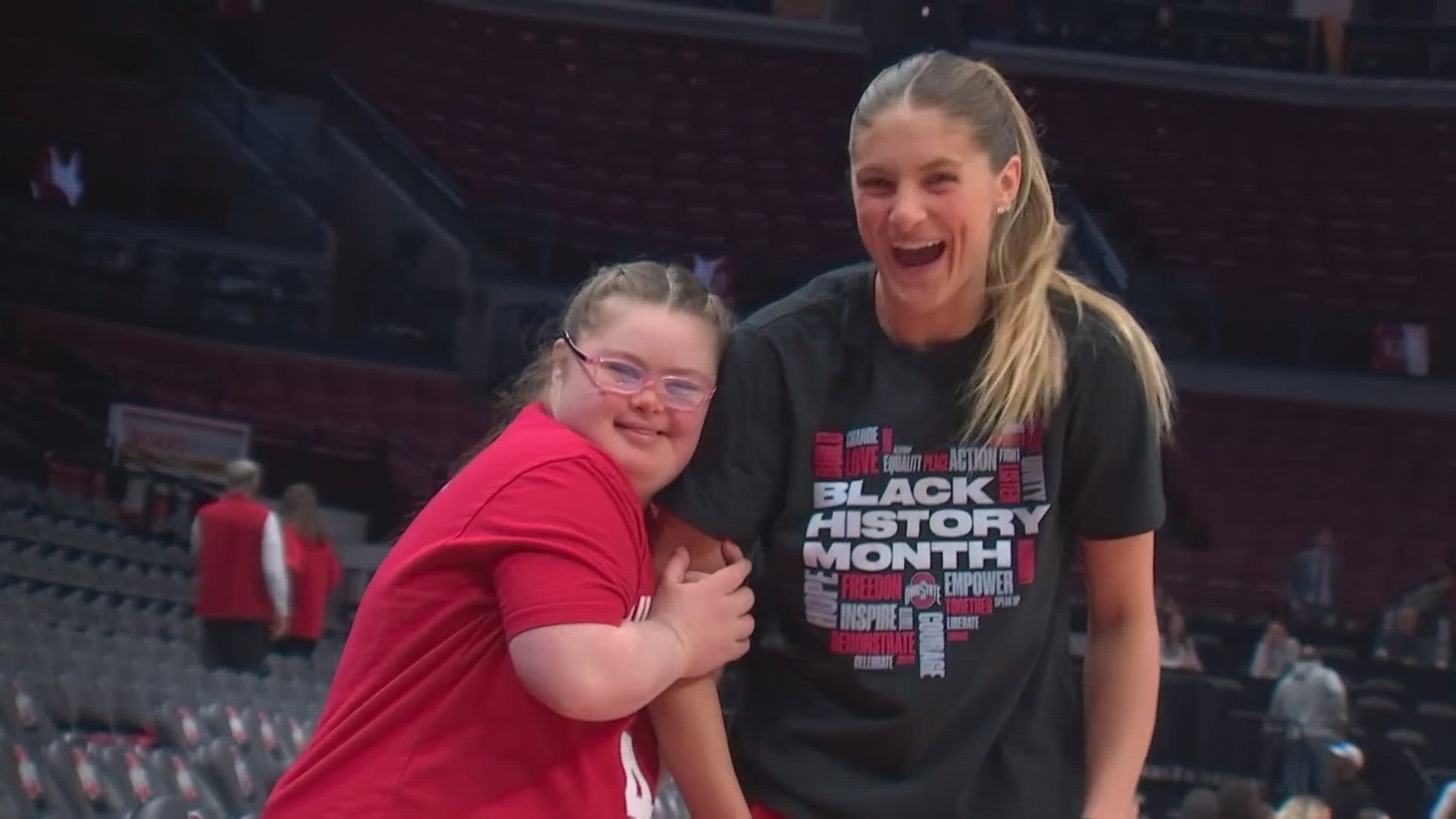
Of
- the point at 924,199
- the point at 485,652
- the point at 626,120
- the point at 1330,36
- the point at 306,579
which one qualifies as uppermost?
the point at 1330,36

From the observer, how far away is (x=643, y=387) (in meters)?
1.76

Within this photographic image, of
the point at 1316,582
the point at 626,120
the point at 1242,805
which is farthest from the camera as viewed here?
the point at 626,120

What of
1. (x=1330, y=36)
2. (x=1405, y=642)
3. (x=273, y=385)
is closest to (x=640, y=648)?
(x=1405, y=642)

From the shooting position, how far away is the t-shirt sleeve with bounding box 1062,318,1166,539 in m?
1.80

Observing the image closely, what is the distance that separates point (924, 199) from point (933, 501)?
30cm

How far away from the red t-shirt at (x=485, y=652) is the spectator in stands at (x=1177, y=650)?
26.5 feet

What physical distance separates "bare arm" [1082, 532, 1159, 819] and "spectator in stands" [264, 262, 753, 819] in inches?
14.9

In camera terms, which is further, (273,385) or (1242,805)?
(273,385)

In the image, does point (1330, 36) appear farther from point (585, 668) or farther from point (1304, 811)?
point (585, 668)

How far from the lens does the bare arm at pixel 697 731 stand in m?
1.78

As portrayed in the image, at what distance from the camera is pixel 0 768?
3.82 metres

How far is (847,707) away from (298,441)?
1160cm

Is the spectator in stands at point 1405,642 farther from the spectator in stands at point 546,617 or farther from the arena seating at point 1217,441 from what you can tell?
the spectator in stands at point 546,617

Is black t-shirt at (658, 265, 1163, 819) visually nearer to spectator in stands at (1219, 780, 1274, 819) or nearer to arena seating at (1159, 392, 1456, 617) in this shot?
spectator in stands at (1219, 780, 1274, 819)
